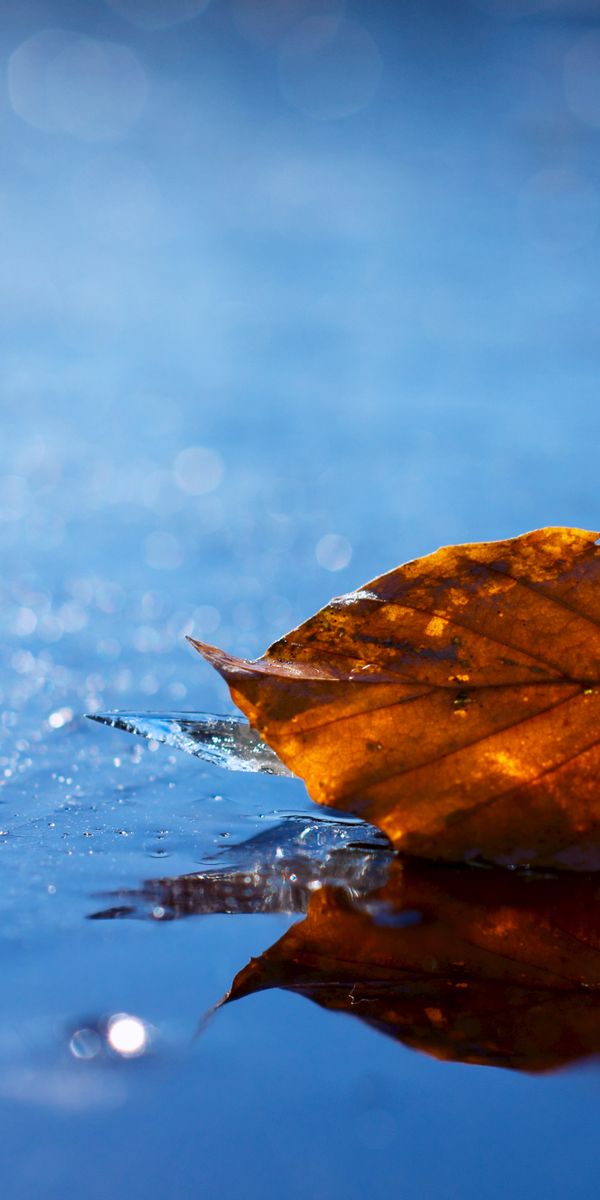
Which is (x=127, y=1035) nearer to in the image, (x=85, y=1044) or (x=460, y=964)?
(x=85, y=1044)

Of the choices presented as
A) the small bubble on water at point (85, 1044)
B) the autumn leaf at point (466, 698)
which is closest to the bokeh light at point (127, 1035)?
the small bubble on water at point (85, 1044)

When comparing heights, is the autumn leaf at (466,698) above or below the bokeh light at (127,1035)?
above

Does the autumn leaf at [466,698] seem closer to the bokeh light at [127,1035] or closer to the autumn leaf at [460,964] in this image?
the autumn leaf at [460,964]

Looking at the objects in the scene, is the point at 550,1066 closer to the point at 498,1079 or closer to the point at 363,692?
the point at 498,1079

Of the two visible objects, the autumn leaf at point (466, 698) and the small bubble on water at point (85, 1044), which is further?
the autumn leaf at point (466, 698)

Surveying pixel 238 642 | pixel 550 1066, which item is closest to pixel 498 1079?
pixel 550 1066

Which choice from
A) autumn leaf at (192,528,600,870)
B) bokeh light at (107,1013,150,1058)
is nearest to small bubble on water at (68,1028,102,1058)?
bokeh light at (107,1013,150,1058)
